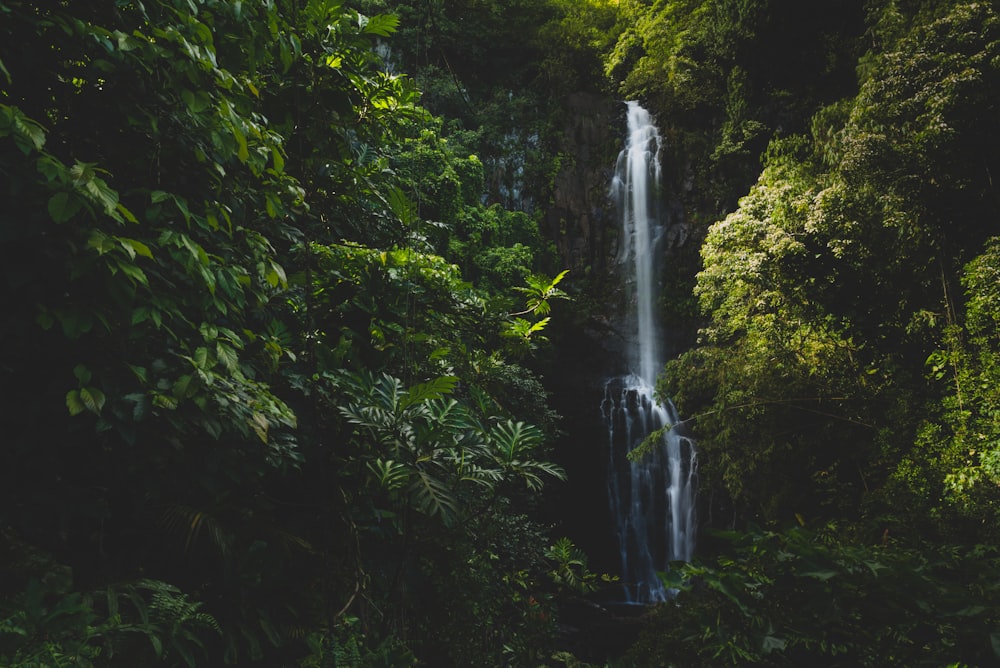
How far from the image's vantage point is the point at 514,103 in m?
16.0

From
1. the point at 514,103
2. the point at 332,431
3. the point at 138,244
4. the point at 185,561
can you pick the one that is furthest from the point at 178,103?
the point at 514,103

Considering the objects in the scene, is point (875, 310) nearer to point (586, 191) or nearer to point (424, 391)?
point (424, 391)

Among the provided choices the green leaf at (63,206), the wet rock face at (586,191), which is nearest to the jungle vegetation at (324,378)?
the green leaf at (63,206)

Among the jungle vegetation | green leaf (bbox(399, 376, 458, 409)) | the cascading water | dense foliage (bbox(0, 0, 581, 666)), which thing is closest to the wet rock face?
the cascading water

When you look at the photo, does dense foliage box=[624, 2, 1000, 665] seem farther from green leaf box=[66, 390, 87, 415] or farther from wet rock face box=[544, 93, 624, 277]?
wet rock face box=[544, 93, 624, 277]

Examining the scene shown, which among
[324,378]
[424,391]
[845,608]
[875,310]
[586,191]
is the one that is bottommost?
[845,608]

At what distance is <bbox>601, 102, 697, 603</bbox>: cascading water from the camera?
37.7 ft

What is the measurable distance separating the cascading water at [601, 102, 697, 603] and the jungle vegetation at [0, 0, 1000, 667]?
214 inches

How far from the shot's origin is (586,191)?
15.6 metres

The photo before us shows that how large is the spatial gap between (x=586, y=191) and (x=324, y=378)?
14125 millimetres

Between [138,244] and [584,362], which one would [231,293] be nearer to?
[138,244]

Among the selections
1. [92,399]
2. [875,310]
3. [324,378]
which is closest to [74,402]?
[92,399]

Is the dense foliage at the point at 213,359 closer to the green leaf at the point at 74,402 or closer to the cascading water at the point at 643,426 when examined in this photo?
the green leaf at the point at 74,402

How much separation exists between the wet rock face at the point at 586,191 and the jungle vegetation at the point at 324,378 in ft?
29.3
